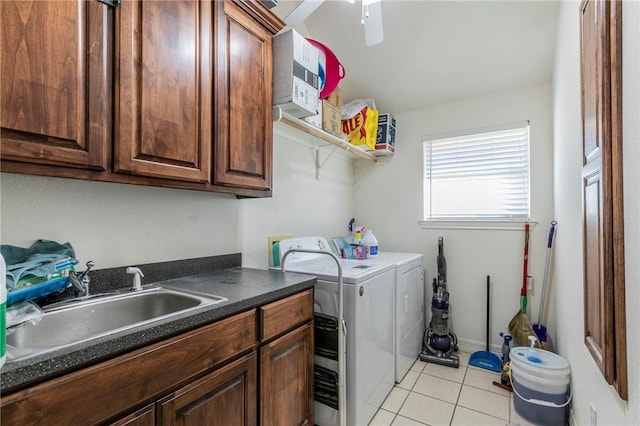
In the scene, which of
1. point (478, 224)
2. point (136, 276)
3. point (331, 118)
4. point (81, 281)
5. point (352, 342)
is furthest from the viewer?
point (478, 224)

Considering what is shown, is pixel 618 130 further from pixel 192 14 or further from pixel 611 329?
pixel 192 14

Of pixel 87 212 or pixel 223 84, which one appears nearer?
pixel 87 212

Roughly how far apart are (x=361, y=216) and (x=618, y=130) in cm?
252

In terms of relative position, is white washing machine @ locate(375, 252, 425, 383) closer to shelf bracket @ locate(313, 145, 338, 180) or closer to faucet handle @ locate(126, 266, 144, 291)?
shelf bracket @ locate(313, 145, 338, 180)

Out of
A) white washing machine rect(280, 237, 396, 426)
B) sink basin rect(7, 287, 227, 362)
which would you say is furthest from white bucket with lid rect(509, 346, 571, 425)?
sink basin rect(7, 287, 227, 362)

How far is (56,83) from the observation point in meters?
0.93

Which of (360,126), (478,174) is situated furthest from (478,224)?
(360,126)

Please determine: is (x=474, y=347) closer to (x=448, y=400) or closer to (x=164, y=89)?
(x=448, y=400)

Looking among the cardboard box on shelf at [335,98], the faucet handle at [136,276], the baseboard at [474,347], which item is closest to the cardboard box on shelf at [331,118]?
the cardboard box on shelf at [335,98]

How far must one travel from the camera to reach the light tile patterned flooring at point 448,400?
6.20 feet

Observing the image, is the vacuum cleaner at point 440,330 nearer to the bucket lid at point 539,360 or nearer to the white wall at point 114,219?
the bucket lid at point 539,360

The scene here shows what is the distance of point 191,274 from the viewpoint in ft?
5.44

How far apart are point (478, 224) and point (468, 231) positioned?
0.11 m

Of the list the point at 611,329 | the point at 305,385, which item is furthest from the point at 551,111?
the point at 305,385
